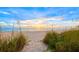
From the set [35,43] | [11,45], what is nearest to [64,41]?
[35,43]

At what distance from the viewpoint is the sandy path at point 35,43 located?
1.78 metres

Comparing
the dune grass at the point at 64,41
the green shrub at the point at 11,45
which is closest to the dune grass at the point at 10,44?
the green shrub at the point at 11,45

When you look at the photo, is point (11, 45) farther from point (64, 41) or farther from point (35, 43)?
point (64, 41)

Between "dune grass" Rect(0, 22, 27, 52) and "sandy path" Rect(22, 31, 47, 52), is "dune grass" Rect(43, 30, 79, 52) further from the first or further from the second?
"dune grass" Rect(0, 22, 27, 52)

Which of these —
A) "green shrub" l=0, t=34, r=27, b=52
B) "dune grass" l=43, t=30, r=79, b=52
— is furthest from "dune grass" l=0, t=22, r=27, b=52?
"dune grass" l=43, t=30, r=79, b=52

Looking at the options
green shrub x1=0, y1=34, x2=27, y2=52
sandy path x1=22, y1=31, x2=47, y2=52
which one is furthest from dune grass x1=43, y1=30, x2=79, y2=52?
green shrub x1=0, y1=34, x2=27, y2=52

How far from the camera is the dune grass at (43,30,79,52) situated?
1.78 meters

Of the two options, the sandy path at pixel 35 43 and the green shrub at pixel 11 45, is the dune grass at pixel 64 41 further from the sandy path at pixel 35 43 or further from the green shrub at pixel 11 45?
the green shrub at pixel 11 45

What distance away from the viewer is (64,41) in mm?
1787

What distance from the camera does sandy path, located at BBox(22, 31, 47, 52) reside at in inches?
70.0

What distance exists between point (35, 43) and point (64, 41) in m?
0.33

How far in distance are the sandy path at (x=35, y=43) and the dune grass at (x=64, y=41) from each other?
56 mm

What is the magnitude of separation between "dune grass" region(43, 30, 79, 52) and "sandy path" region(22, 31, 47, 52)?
0.06m
